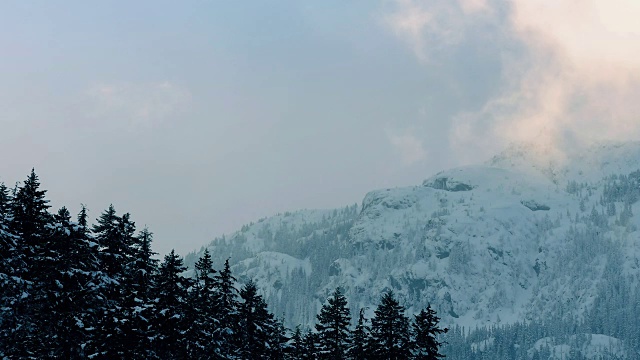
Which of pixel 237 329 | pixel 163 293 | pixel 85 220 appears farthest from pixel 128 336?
pixel 237 329

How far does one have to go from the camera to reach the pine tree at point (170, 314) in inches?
1887

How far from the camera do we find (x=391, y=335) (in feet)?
192

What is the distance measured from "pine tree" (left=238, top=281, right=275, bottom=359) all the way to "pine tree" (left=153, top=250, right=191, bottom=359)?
358 inches

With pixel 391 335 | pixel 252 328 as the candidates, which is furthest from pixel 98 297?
pixel 391 335

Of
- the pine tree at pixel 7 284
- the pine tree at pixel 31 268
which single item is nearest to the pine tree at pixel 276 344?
the pine tree at pixel 31 268

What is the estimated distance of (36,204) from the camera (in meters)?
45.2

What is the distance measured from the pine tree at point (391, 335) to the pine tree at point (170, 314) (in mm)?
15464

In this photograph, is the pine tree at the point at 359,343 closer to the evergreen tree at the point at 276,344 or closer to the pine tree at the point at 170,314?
the evergreen tree at the point at 276,344

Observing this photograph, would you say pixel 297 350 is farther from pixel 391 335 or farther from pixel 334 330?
pixel 391 335

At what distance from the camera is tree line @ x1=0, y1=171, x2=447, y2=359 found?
4084cm

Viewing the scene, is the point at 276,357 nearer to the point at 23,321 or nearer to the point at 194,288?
the point at 194,288

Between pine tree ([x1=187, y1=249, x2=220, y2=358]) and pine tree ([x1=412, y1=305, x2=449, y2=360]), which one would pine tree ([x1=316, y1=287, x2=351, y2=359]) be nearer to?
pine tree ([x1=412, y1=305, x2=449, y2=360])

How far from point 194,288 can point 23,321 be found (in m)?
15.9

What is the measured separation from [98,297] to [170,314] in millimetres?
5360
